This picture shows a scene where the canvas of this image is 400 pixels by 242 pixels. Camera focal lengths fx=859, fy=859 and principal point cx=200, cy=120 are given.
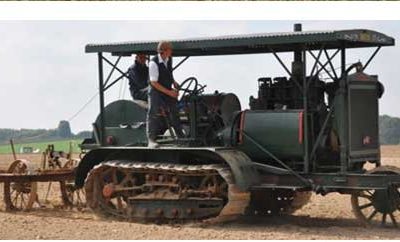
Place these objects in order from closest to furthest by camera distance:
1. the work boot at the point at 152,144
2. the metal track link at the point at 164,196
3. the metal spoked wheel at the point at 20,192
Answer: the metal track link at the point at 164,196
the work boot at the point at 152,144
the metal spoked wheel at the point at 20,192

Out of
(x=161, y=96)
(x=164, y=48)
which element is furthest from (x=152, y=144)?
(x=164, y=48)

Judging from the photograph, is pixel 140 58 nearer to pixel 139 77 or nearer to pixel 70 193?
pixel 139 77

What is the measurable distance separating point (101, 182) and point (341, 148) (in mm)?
3726

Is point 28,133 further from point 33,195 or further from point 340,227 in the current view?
point 340,227

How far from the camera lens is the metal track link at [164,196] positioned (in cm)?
1157

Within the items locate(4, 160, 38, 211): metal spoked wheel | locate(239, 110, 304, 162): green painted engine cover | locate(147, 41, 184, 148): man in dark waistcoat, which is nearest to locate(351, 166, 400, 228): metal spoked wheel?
locate(239, 110, 304, 162): green painted engine cover

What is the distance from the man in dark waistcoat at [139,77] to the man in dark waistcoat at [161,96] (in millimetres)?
906

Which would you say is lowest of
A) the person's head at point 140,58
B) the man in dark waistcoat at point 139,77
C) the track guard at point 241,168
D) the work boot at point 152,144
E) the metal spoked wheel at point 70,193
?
the metal spoked wheel at point 70,193

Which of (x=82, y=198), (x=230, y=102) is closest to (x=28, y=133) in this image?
(x=82, y=198)

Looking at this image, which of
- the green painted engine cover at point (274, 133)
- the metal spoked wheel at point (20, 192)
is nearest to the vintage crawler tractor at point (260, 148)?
the green painted engine cover at point (274, 133)

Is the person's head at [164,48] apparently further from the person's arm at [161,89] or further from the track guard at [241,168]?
the track guard at [241,168]

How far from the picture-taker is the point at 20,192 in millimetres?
14789

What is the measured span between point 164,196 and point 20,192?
371cm

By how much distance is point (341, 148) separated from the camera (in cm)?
1174
